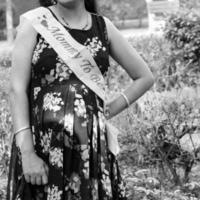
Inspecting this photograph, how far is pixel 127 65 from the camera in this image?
89.7 inches

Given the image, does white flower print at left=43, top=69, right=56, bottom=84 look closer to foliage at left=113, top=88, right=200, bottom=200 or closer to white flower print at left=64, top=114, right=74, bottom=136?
white flower print at left=64, top=114, right=74, bottom=136

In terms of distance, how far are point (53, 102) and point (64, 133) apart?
11cm

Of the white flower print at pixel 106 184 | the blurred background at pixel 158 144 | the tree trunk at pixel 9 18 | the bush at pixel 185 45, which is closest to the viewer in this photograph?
the white flower print at pixel 106 184

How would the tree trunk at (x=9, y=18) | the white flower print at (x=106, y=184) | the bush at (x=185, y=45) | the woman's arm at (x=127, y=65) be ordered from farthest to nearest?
the tree trunk at (x=9, y=18)
the bush at (x=185, y=45)
the woman's arm at (x=127, y=65)
the white flower print at (x=106, y=184)

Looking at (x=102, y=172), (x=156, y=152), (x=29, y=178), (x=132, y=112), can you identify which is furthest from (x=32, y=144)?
(x=132, y=112)

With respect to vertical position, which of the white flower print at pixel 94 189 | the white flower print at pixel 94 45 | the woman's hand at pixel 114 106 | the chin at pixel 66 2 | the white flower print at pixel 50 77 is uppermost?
the chin at pixel 66 2

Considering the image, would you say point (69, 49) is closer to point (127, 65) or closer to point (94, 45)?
point (94, 45)

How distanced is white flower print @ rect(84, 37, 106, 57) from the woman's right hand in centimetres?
40

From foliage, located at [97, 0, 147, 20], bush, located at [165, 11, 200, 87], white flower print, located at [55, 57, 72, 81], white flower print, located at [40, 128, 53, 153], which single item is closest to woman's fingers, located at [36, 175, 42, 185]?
white flower print, located at [40, 128, 53, 153]

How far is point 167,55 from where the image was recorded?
8.92 m

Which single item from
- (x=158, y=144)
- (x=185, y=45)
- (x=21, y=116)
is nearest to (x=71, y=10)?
(x=21, y=116)

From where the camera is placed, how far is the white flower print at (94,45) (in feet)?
6.89

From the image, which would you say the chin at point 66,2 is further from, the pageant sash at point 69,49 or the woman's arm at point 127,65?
the woman's arm at point 127,65

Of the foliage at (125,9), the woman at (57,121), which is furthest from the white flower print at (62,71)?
the foliage at (125,9)
